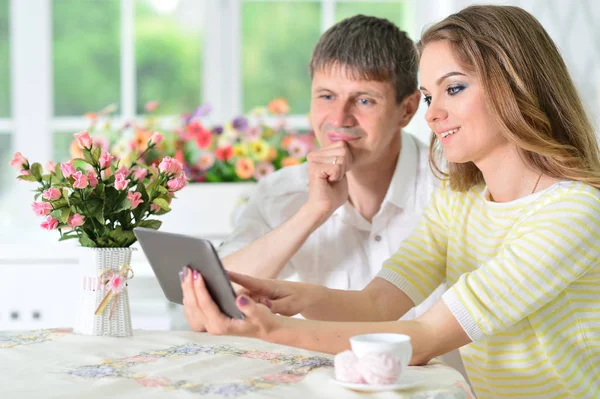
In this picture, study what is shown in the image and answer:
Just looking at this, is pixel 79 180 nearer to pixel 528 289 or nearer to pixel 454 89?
pixel 454 89

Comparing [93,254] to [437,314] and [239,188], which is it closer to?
[437,314]

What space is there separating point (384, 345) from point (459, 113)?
612 millimetres

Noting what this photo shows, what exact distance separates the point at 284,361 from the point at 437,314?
286 mm

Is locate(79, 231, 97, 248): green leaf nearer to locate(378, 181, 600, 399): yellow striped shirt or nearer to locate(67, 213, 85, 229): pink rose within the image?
locate(67, 213, 85, 229): pink rose

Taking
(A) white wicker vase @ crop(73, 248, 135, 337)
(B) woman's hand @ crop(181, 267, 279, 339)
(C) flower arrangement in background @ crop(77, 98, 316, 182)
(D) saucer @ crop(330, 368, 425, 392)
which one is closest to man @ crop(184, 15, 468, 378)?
(A) white wicker vase @ crop(73, 248, 135, 337)

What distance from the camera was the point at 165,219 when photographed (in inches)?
137

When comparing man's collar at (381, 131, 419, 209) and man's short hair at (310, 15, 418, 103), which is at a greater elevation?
man's short hair at (310, 15, 418, 103)

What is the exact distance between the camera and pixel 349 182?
2.45 meters

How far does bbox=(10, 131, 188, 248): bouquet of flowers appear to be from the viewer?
1723 millimetres

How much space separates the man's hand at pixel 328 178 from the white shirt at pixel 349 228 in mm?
114

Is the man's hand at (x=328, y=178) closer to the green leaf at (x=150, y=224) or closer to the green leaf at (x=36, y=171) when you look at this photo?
the green leaf at (x=150, y=224)

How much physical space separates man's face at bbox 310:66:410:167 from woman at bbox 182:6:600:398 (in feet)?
1.46

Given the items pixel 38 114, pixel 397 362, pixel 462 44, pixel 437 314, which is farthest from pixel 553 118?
pixel 38 114

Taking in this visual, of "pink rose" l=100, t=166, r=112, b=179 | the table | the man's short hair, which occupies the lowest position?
the table
